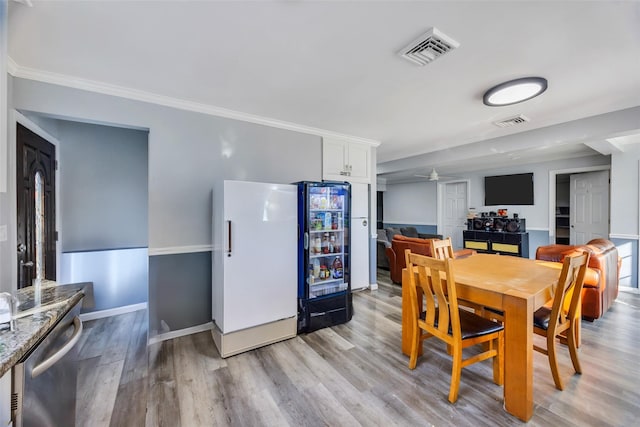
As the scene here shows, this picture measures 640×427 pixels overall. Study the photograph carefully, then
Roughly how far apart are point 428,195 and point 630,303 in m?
4.91

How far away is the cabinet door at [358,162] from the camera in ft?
13.0

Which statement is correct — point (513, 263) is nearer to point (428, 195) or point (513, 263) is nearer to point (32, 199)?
point (32, 199)

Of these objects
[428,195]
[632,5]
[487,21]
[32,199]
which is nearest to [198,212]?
Answer: [32,199]

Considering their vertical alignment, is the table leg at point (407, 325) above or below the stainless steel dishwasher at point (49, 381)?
below

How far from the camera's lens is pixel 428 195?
8047 millimetres

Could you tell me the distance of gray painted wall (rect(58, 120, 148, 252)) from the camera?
3.04 metres

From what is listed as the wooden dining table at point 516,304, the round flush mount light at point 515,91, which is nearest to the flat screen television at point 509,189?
the round flush mount light at point 515,91

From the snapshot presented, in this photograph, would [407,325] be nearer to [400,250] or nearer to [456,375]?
[456,375]

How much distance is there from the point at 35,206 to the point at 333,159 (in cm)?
324

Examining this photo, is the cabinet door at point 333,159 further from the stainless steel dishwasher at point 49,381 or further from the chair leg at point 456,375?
the stainless steel dishwasher at point 49,381

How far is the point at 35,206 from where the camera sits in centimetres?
251

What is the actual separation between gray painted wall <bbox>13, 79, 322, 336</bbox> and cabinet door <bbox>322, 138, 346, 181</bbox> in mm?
1021

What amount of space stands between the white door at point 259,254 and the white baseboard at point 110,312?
5.82ft

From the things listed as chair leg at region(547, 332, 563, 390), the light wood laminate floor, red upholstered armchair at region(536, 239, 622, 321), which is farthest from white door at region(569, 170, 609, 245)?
chair leg at region(547, 332, 563, 390)
